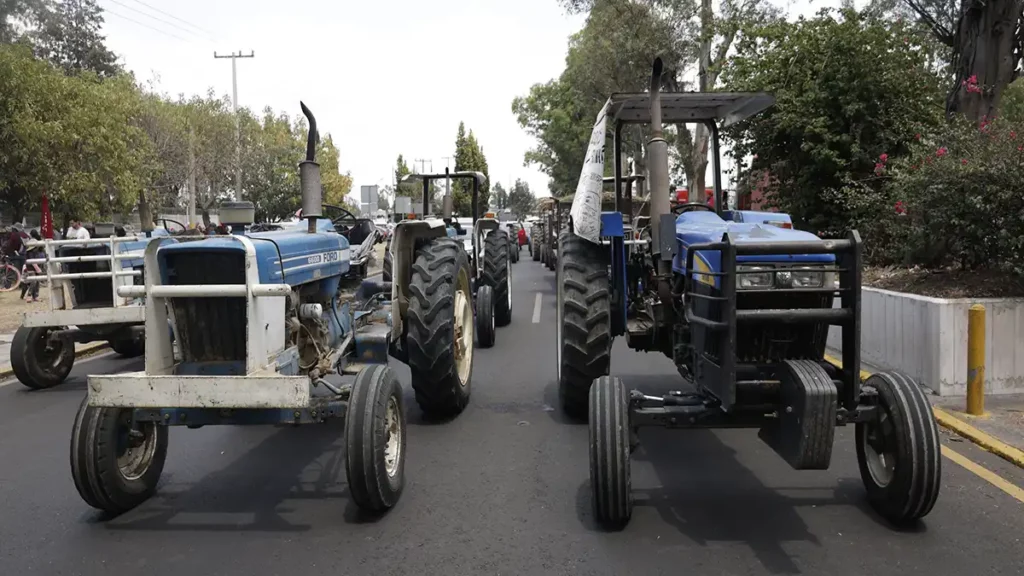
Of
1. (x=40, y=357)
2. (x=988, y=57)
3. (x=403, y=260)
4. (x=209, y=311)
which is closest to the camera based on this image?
(x=209, y=311)

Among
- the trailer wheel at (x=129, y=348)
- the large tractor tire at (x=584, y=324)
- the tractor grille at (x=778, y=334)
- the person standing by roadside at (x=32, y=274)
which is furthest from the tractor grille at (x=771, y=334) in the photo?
the person standing by roadside at (x=32, y=274)

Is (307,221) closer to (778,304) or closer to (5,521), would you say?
(5,521)

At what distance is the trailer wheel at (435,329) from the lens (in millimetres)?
6047

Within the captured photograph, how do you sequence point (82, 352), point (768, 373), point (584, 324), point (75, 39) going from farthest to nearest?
point (75, 39)
point (82, 352)
point (584, 324)
point (768, 373)

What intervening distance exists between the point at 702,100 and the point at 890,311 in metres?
3.04

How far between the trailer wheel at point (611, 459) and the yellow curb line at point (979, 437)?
1692mm

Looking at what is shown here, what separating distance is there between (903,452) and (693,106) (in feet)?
12.7

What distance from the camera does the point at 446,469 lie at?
547cm

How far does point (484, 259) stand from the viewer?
11969mm

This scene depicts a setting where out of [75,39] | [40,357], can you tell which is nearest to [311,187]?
[40,357]

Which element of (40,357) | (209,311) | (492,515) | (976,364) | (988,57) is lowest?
(492,515)

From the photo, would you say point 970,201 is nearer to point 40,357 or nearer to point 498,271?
point 498,271

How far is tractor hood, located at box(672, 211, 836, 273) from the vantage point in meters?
4.45

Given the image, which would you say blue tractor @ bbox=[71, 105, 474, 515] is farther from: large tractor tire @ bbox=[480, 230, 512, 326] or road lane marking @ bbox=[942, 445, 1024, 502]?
large tractor tire @ bbox=[480, 230, 512, 326]
